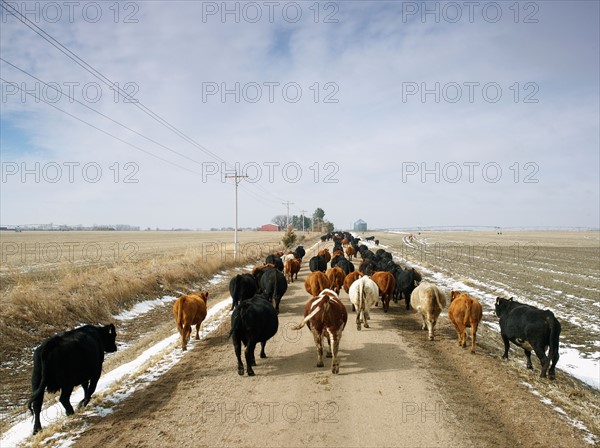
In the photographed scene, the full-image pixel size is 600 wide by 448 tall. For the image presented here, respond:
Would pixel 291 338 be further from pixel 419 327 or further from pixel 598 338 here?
pixel 598 338

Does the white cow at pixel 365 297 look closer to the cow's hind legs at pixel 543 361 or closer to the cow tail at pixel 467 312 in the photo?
the cow tail at pixel 467 312

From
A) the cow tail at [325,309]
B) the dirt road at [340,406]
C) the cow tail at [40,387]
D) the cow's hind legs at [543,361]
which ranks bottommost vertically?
the dirt road at [340,406]

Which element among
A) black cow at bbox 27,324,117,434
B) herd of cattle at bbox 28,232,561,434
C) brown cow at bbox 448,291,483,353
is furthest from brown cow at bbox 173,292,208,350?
brown cow at bbox 448,291,483,353

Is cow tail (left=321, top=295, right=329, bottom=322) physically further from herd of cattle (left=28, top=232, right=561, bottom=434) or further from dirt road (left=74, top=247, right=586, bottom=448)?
dirt road (left=74, top=247, right=586, bottom=448)

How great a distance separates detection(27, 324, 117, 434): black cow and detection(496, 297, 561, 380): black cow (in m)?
7.81

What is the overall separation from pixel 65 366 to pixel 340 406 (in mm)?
4111

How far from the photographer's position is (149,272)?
57.6 feet

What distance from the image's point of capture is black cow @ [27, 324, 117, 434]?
513 centimetres

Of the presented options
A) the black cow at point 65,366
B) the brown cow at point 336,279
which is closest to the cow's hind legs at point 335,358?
the black cow at point 65,366

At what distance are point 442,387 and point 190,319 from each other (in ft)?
19.0

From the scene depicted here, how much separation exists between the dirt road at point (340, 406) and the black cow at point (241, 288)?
10.6 feet

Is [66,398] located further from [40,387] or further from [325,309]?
[325,309]

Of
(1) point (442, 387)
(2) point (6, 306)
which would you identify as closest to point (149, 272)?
(2) point (6, 306)

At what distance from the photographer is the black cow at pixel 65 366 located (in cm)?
513
